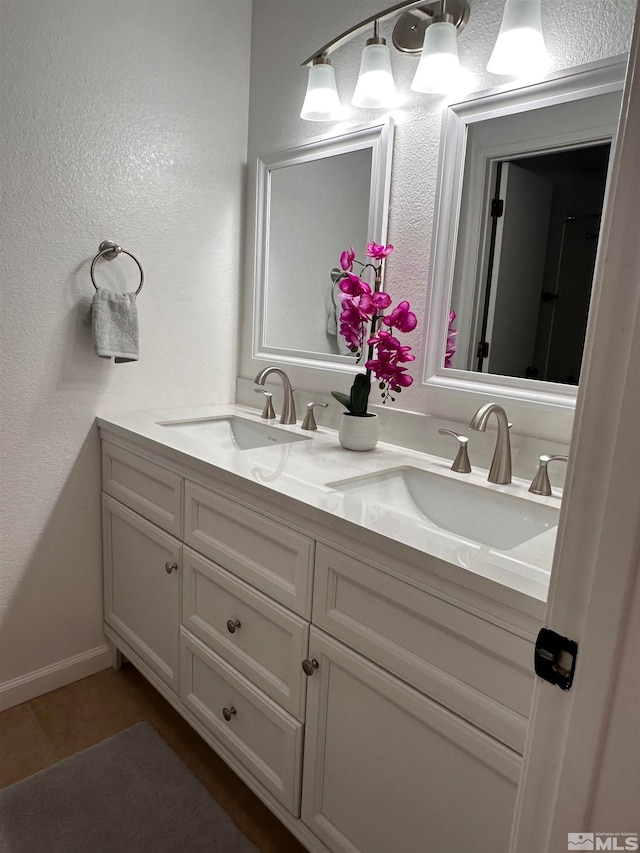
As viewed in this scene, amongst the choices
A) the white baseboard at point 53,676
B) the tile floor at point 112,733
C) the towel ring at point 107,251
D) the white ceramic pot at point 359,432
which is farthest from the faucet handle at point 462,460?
the white baseboard at point 53,676

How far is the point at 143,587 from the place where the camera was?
1710 millimetres

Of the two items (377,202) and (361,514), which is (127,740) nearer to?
(361,514)

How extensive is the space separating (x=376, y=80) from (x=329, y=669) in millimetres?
1436

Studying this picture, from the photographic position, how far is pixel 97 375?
1793 millimetres

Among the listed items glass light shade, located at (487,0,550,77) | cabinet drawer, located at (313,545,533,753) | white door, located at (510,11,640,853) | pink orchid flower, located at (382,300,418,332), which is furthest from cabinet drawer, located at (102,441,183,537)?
glass light shade, located at (487,0,550,77)

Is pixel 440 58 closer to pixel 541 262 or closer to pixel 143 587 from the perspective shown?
pixel 541 262

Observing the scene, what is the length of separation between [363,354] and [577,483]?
4.08ft

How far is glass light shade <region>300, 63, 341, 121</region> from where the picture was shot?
164 cm

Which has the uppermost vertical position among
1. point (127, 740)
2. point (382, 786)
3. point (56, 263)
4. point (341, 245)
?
point (341, 245)

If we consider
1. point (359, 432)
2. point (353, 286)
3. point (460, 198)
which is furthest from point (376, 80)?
point (359, 432)

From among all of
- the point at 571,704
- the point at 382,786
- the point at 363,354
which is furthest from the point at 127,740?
the point at 571,704

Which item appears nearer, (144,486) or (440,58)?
(440,58)

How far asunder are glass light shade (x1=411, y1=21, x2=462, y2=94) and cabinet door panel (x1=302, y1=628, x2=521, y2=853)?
50.5 inches

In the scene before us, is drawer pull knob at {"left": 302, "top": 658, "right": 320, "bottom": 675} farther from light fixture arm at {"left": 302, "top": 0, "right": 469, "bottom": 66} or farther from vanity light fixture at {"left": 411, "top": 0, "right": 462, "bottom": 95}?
light fixture arm at {"left": 302, "top": 0, "right": 469, "bottom": 66}
